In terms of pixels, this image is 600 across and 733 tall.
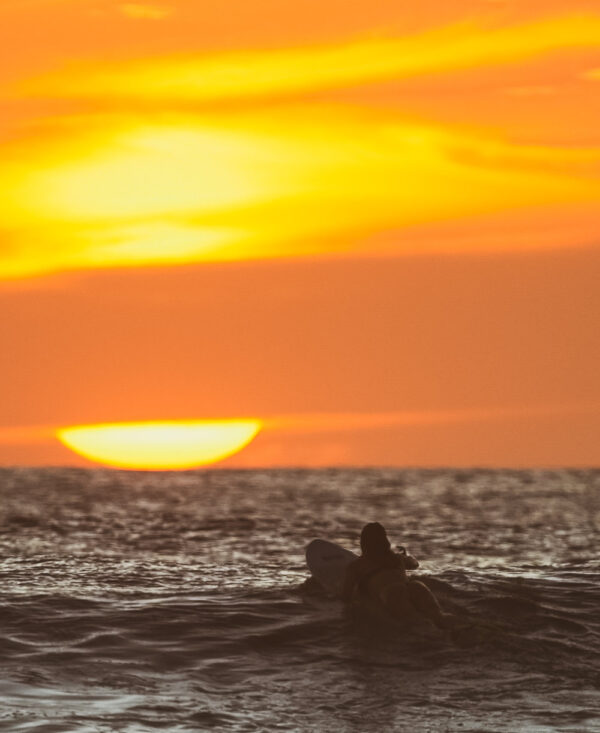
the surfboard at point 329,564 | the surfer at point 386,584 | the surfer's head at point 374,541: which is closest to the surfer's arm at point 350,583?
the surfer at point 386,584

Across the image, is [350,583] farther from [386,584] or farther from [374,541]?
[374,541]

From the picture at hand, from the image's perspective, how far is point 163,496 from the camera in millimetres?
99250

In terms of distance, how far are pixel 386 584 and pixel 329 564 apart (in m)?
4.34

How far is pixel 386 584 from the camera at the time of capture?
77.4ft

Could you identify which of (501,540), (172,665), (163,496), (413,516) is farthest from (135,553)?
(163,496)

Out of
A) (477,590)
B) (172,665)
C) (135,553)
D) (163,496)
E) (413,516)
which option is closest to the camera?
(172,665)

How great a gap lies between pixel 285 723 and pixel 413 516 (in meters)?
45.3

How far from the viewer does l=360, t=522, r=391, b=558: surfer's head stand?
2344cm

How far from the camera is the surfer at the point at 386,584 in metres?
23.2

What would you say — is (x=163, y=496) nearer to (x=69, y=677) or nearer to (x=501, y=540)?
(x=501, y=540)

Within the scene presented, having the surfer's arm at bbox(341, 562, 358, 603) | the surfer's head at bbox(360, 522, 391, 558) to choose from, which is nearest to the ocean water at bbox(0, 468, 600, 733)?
the surfer's arm at bbox(341, 562, 358, 603)

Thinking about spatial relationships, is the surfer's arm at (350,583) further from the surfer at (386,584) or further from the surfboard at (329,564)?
the surfboard at (329,564)

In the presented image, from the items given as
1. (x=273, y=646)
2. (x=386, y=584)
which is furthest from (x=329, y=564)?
A: (x=273, y=646)

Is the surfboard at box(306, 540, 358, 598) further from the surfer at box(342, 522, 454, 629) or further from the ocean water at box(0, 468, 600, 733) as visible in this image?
Answer: the surfer at box(342, 522, 454, 629)
